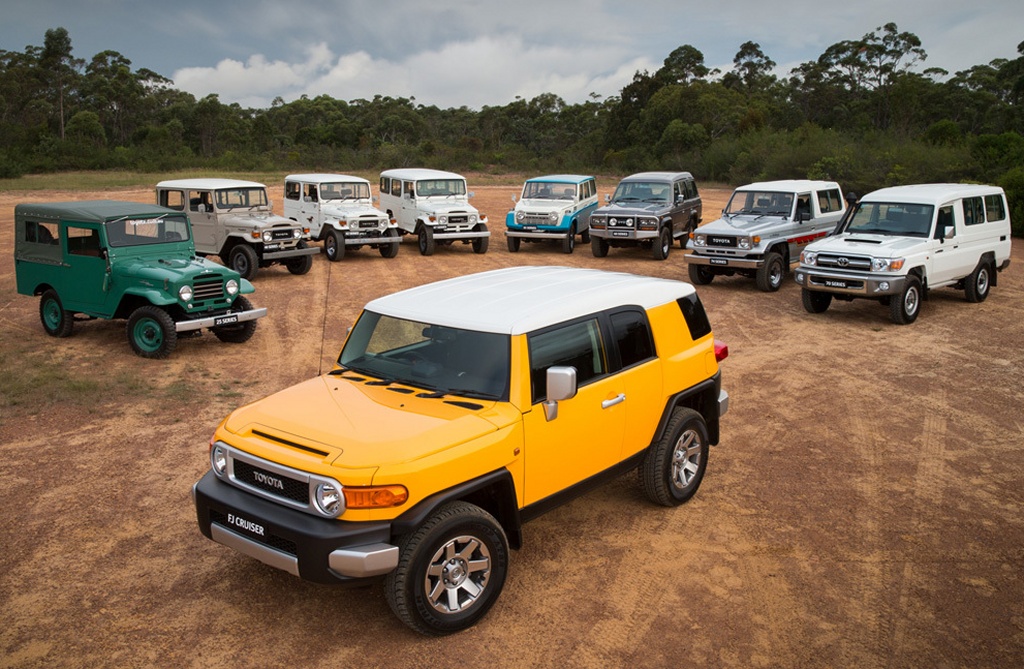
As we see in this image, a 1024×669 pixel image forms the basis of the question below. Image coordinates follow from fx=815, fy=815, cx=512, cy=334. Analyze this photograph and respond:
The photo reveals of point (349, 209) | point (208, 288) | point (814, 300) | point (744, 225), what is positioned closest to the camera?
point (208, 288)

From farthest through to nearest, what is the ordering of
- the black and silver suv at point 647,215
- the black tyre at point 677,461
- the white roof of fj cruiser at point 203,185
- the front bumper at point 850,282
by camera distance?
the black and silver suv at point 647,215 < the white roof of fj cruiser at point 203,185 < the front bumper at point 850,282 < the black tyre at point 677,461

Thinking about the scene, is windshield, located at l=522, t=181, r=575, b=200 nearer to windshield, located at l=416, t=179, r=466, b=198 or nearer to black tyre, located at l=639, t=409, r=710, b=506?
windshield, located at l=416, t=179, r=466, b=198

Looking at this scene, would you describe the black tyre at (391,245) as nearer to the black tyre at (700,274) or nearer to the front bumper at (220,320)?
the black tyre at (700,274)

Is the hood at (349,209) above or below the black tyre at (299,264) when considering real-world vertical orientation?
above

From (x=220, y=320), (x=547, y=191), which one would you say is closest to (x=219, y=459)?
(x=220, y=320)

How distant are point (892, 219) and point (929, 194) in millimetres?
780

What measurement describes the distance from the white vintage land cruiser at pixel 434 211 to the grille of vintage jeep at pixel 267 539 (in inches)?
641

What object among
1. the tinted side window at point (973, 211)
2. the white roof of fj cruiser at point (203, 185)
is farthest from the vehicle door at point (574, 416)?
the white roof of fj cruiser at point (203, 185)

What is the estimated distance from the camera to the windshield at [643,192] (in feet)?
66.9

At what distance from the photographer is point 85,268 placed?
11.2 meters

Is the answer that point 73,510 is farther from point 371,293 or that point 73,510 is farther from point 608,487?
point 371,293

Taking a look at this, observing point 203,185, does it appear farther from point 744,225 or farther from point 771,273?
point 771,273

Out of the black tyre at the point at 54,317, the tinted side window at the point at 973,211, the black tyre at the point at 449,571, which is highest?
the tinted side window at the point at 973,211

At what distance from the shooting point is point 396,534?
4273 mm
